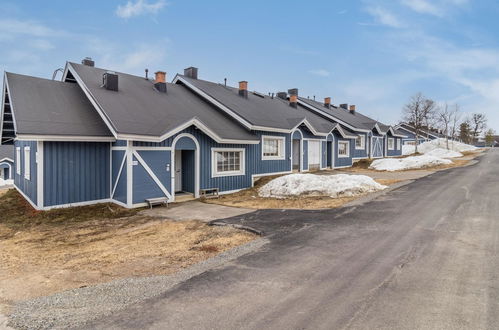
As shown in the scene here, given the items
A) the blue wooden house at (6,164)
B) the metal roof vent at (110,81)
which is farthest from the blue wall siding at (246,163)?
the blue wooden house at (6,164)

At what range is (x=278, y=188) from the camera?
1502 centimetres

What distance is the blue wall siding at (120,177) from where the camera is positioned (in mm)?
12352

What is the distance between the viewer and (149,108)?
15.1 meters

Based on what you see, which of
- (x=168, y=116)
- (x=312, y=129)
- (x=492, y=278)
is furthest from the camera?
(x=312, y=129)

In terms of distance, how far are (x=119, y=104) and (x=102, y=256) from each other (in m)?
9.00

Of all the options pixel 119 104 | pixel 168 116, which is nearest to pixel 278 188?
pixel 168 116

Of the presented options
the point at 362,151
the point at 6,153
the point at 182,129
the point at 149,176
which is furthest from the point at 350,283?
the point at 6,153

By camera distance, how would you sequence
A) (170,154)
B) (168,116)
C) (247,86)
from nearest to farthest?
(170,154) → (168,116) → (247,86)

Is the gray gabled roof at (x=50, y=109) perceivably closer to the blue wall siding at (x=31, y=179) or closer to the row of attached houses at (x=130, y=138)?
the row of attached houses at (x=130, y=138)

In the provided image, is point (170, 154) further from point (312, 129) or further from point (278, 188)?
point (312, 129)

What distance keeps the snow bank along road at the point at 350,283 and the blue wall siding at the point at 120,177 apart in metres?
6.22

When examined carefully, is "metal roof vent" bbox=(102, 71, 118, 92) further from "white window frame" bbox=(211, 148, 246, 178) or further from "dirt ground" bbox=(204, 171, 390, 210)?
"dirt ground" bbox=(204, 171, 390, 210)

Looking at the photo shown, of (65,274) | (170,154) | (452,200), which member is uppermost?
(170,154)

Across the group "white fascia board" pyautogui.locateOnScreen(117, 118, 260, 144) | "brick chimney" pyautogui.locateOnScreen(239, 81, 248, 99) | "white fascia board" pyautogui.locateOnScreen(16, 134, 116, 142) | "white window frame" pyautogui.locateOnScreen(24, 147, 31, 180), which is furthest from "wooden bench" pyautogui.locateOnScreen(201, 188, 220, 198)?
"brick chimney" pyautogui.locateOnScreen(239, 81, 248, 99)
